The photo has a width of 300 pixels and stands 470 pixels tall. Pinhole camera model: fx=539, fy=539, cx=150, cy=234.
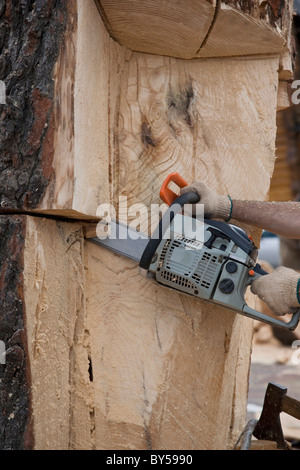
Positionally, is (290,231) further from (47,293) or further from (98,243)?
(47,293)

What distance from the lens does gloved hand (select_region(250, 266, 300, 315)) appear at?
189 centimetres

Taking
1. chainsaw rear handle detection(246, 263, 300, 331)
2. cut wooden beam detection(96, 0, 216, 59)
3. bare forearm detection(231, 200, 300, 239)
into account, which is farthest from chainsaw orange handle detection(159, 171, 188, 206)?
cut wooden beam detection(96, 0, 216, 59)

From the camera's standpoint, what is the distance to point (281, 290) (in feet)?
6.22

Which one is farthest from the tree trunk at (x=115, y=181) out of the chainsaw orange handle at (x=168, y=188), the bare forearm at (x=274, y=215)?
the bare forearm at (x=274, y=215)

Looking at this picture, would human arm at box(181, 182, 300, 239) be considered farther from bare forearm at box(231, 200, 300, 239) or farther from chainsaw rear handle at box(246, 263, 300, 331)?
chainsaw rear handle at box(246, 263, 300, 331)

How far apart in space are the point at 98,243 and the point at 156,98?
2.11 ft

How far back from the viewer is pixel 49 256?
194 cm

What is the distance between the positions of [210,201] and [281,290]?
423 millimetres

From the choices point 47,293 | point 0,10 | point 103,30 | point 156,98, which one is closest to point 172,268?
point 47,293

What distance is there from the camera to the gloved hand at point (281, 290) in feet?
6.22

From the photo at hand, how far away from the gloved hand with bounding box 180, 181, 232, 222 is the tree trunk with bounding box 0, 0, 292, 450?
20 cm

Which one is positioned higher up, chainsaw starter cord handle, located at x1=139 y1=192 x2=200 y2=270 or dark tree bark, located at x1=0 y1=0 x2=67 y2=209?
dark tree bark, located at x1=0 y1=0 x2=67 y2=209

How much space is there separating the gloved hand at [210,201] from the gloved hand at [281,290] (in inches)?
11.8

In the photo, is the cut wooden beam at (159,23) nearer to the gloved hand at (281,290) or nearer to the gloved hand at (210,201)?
the gloved hand at (210,201)
